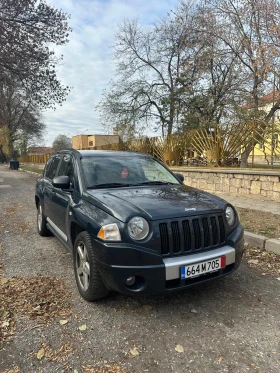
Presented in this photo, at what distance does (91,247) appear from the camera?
289 cm

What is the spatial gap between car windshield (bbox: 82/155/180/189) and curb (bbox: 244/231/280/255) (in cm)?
173

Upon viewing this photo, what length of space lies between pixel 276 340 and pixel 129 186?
89.9 inches

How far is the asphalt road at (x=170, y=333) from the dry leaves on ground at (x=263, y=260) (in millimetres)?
236

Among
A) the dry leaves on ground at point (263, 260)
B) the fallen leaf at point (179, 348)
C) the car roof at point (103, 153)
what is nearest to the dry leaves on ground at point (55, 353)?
the fallen leaf at point (179, 348)

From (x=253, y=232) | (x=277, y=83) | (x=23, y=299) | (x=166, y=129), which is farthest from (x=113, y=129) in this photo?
(x=23, y=299)

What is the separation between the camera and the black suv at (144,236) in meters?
2.62

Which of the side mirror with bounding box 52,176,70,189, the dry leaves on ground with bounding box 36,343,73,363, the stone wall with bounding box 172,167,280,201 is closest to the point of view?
the dry leaves on ground with bounding box 36,343,73,363

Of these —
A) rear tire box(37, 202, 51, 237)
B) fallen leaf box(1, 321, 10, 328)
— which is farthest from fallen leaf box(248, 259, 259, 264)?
rear tire box(37, 202, 51, 237)

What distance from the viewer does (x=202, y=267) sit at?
9.02 feet

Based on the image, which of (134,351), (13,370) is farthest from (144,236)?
(13,370)

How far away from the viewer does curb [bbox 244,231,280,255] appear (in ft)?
14.5

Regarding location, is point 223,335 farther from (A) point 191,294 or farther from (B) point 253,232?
(B) point 253,232

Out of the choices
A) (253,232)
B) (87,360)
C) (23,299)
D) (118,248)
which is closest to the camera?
(87,360)

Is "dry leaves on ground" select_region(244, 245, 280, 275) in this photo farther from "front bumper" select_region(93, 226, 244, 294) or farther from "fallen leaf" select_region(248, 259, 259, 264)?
"front bumper" select_region(93, 226, 244, 294)
